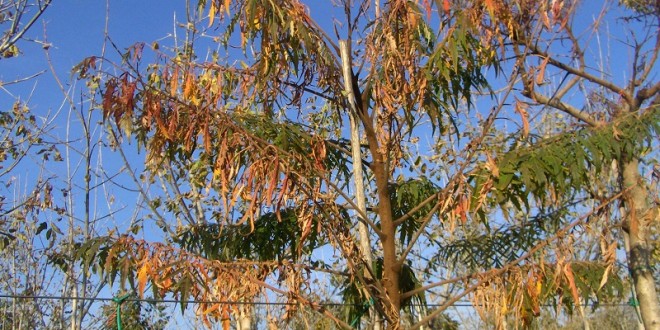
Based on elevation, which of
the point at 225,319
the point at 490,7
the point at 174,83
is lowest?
the point at 225,319

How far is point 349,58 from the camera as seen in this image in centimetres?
358

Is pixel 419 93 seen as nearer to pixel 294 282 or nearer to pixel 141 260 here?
pixel 294 282

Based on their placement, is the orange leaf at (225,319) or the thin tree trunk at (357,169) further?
the thin tree trunk at (357,169)

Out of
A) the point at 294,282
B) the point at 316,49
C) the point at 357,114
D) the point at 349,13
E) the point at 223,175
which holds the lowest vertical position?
the point at 294,282

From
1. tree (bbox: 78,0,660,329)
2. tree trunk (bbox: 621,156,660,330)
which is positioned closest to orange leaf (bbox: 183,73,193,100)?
tree (bbox: 78,0,660,329)

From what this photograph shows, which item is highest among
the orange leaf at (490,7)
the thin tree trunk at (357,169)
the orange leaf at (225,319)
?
the orange leaf at (490,7)

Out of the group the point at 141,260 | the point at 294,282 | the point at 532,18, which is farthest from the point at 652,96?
the point at 141,260

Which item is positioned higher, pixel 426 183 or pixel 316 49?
pixel 316 49

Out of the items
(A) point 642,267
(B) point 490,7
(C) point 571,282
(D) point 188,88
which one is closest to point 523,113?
(B) point 490,7

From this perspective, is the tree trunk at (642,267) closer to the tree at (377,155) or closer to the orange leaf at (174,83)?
the tree at (377,155)

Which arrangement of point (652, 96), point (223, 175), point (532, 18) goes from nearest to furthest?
point (223, 175) → point (532, 18) → point (652, 96)

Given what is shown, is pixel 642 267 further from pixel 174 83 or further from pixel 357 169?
pixel 174 83

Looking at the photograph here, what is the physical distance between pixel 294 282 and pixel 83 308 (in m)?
4.40

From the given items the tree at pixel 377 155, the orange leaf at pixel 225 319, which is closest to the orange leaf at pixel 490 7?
the tree at pixel 377 155
